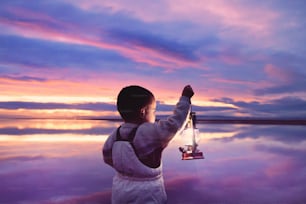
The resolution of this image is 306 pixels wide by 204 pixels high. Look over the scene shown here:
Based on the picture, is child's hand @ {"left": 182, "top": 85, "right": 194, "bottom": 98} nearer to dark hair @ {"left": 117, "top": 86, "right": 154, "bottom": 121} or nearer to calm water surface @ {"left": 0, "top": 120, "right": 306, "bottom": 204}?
dark hair @ {"left": 117, "top": 86, "right": 154, "bottom": 121}

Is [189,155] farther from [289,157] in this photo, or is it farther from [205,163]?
[289,157]

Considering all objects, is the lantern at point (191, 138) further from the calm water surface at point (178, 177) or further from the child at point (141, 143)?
the calm water surface at point (178, 177)

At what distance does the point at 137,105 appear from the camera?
9.09ft

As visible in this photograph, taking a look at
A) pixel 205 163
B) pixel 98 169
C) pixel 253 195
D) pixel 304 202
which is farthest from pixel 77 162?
pixel 304 202

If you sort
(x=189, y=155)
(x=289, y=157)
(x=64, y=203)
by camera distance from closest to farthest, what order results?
(x=189, y=155), (x=64, y=203), (x=289, y=157)

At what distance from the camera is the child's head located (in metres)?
2.76

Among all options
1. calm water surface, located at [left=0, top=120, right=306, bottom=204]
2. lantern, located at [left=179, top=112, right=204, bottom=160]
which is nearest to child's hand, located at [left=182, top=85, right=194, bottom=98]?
lantern, located at [left=179, top=112, right=204, bottom=160]

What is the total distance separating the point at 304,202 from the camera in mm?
5488

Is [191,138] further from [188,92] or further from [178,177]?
[178,177]

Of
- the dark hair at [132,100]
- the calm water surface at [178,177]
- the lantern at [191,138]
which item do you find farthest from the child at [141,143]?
the calm water surface at [178,177]

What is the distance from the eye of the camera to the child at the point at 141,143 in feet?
8.50

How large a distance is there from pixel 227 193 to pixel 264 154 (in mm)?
4672

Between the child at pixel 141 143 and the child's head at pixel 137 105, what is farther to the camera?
the child's head at pixel 137 105

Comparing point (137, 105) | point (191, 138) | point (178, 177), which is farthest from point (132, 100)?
point (178, 177)
